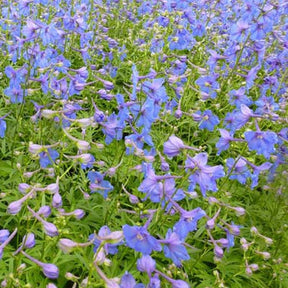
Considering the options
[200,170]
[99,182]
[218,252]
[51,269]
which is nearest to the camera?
[51,269]

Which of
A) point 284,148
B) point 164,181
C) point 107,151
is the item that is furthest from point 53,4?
point 164,181

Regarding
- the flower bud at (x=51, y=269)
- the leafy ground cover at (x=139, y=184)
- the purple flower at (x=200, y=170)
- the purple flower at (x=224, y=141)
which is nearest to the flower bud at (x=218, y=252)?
the leafy ground cover at (x=139, y=184)

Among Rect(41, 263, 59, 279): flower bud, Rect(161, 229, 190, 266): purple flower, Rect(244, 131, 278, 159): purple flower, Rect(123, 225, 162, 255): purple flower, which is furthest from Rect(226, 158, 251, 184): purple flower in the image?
Rect(41, 263, 59, 279): flower bud

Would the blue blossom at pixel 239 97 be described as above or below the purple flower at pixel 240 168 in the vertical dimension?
above

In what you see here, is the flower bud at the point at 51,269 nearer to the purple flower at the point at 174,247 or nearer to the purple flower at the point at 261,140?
the purple flower at the point at 174,247

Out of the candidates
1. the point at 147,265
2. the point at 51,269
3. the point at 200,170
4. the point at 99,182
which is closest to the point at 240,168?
the point at 99,182

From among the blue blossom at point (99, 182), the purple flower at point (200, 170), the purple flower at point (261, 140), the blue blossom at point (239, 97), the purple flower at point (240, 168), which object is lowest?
the blue blossom at point (99, 182)

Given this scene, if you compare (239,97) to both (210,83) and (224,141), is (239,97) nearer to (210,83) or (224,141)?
(210,83)

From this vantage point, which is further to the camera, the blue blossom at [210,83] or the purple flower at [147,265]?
the blue blossom at [210,83]
